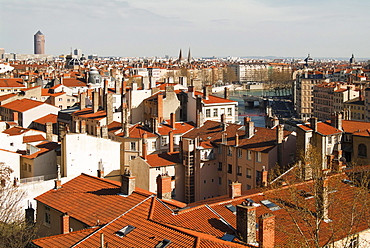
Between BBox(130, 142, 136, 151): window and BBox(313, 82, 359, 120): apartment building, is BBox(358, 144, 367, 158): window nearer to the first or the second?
BBox(130, 142, 136, 151): window

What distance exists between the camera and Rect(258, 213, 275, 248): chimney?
10.2 meters

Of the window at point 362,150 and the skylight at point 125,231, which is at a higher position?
the window at point 362,150

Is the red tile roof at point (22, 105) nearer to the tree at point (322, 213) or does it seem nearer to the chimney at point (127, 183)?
the chimney at point (127, 183)

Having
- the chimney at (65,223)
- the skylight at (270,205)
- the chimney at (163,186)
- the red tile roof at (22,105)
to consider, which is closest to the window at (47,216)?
the chimney at (65,223)

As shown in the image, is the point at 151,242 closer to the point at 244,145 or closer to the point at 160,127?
the point at 244,145

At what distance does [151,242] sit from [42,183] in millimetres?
8548

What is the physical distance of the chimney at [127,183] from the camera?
1320 cm

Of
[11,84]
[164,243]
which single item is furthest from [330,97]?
[164,243]

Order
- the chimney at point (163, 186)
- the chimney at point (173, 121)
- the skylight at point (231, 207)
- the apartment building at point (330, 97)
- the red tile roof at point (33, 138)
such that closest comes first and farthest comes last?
the skylight at point (231, 207) → the chimney at point (163, 186) → the red tile roof at point (33, 138) → the chimney at point (173, 121) → the apartment building at point (330, 97)

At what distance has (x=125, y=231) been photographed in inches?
448

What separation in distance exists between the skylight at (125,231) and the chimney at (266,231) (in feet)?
8.82

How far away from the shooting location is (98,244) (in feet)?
36.6

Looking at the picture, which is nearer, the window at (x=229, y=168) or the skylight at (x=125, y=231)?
the skylight at (x=125, y=231)

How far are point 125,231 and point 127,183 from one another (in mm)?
2038
